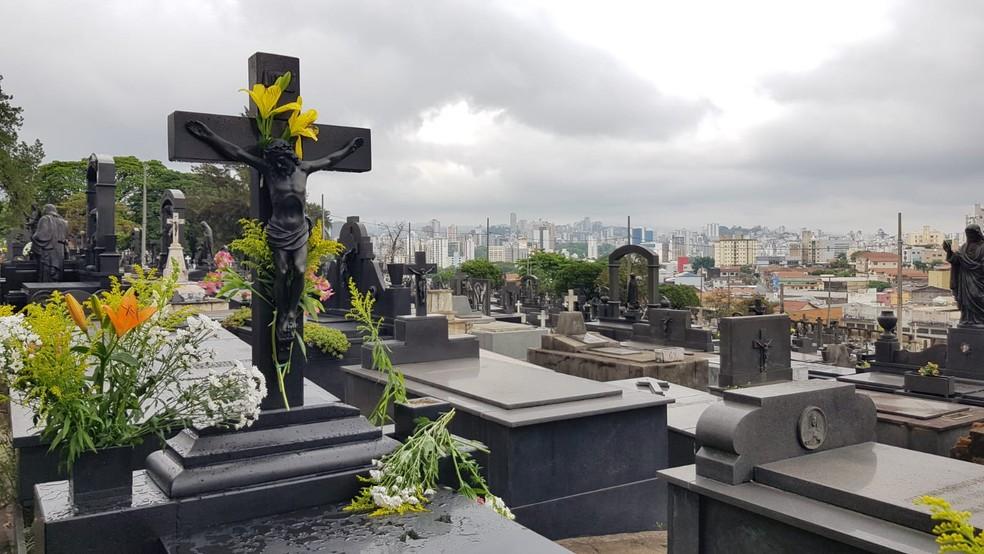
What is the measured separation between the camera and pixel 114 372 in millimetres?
3215

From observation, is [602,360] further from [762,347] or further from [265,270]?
[265,270]

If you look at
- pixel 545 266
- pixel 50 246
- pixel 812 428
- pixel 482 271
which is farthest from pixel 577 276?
pixel 812 428

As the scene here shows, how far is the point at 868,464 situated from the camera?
4500 mm

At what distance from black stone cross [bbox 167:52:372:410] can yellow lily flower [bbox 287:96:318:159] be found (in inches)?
3.6

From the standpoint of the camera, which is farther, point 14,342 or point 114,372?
point 114,372

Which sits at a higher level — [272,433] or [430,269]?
[430,269]

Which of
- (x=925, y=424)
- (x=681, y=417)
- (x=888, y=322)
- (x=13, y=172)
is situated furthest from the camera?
(x=13, y=172)

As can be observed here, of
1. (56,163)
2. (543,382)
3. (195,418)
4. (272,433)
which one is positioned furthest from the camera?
(56,163)

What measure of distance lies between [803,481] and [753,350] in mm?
8222

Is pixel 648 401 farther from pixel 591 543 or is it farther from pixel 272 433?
pixel 272 433

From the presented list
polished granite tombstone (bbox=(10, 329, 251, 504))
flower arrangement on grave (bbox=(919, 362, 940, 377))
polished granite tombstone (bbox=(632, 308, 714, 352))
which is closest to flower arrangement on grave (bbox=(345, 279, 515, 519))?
polished granite tombstone (bbox=(10, 329, 251, 504))

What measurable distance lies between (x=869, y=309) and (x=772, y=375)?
45.2 metres

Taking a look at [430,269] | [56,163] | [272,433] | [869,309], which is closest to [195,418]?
[272,433]

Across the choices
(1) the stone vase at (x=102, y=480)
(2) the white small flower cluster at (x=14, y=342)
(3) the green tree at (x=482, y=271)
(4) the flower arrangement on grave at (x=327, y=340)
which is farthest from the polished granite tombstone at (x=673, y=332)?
(3) the green tree at (x=482, y=271)
